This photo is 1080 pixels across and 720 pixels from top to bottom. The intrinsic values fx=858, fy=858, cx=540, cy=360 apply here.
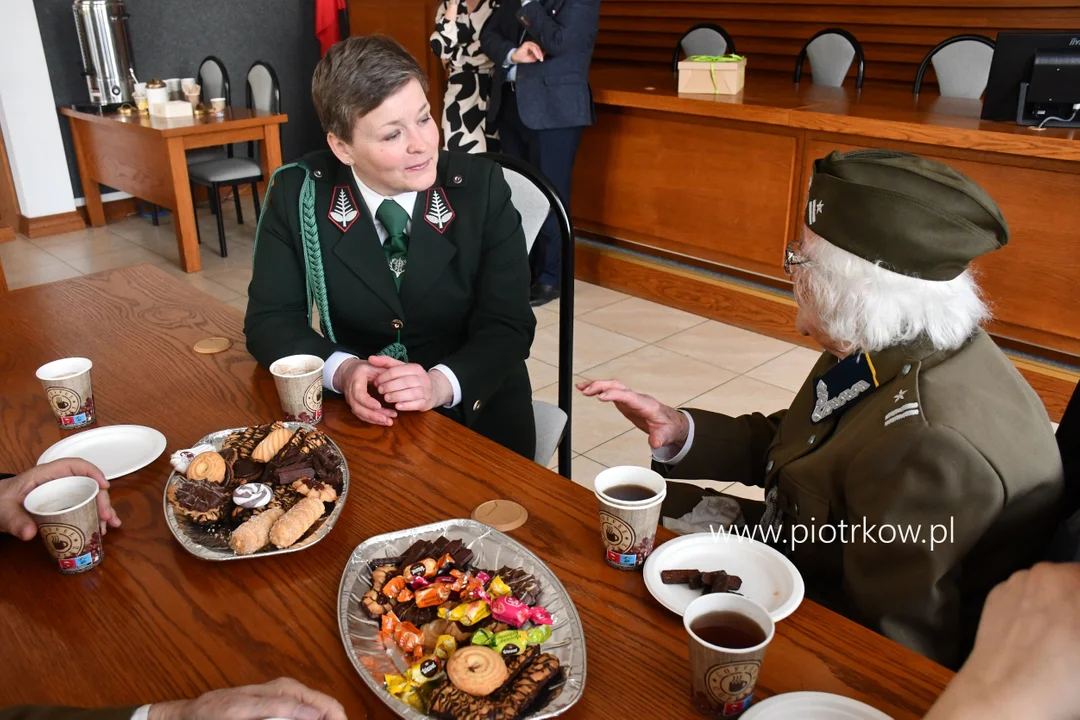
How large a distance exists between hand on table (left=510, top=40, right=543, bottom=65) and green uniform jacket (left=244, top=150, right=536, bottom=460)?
91.0 inches

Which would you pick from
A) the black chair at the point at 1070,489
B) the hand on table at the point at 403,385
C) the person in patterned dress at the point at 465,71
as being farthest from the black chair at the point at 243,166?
the black chair at the point at 1070,489

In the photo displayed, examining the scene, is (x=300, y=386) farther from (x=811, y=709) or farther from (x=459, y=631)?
(x=811, y=709)

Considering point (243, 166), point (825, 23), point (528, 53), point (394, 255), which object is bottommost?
point (243, 166)

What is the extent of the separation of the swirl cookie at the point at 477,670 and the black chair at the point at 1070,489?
0.66 m

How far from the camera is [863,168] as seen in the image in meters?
1.16

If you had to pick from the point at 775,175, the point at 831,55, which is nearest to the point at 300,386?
the point at 775,175

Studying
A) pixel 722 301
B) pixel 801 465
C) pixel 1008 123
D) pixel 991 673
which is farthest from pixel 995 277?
pixel 991 673

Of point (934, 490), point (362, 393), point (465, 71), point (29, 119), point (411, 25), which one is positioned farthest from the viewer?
point (411, 25)

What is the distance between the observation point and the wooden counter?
298cm

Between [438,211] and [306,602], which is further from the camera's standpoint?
[438,211]

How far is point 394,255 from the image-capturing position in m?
1.71

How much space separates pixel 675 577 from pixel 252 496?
550 millimetres

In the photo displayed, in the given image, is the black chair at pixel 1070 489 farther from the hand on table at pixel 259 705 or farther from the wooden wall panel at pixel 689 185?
the wooden wall panel at pixel 689 185

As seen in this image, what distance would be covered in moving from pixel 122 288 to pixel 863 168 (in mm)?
1593
